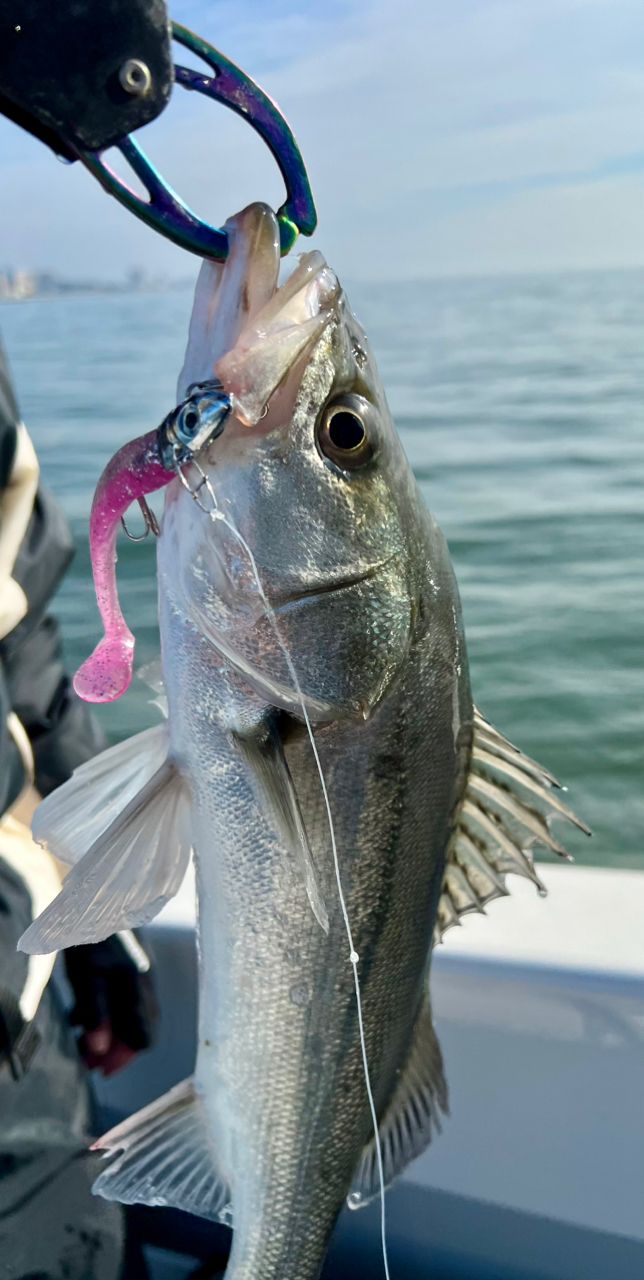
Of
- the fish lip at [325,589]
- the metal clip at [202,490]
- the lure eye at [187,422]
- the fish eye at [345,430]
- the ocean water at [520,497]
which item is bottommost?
the fish lip at [325,589]

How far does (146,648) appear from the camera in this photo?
5527mm

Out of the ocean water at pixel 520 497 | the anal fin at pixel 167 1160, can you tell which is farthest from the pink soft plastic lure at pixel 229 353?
the ocean water at pixel 520 497

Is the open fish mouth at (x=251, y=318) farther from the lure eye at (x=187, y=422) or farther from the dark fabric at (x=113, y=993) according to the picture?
the dark fabric at (x=113, y=993)

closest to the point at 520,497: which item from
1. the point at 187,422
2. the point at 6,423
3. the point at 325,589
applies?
the point at 6,423

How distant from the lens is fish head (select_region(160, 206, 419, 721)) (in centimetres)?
105

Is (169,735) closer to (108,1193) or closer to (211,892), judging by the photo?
(211,892)

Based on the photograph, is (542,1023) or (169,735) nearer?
(169,735)

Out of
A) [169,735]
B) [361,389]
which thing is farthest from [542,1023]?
[361,389]

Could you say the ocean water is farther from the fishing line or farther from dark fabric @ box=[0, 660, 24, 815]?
the fishing line

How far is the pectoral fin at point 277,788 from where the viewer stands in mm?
1092

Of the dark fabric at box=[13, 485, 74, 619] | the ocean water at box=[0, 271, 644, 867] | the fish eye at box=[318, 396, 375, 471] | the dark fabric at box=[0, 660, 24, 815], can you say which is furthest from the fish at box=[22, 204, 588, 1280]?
the ocean water at box=[0, 271, 644, 867]

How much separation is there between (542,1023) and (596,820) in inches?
98.5

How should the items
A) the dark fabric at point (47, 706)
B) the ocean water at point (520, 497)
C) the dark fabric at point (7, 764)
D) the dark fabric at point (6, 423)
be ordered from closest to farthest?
the dark fabric at point (7, 764) → the dark fabric at point (6, 423) → the dark fabric at point (47, 706) → the ocean water at point (520, 497)

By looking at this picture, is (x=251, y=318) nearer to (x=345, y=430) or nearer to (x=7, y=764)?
(x=345, y=430)
